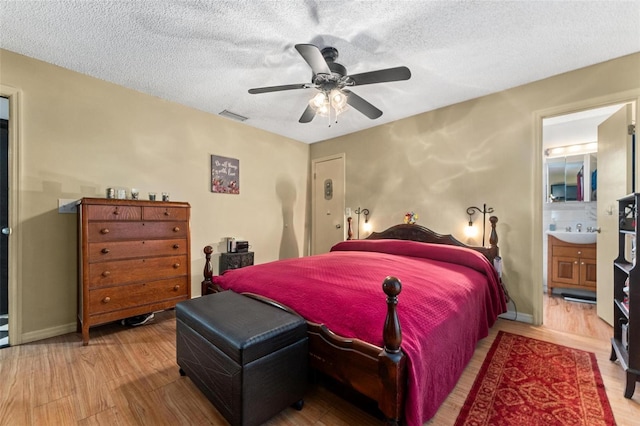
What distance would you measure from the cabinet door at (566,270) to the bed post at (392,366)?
3.81 metres

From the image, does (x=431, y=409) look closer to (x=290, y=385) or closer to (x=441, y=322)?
(x=441, y=322)

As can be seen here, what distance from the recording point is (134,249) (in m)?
2.56

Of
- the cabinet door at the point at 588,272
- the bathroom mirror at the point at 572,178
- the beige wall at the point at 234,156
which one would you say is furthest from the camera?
the bathroom mirror at the point at 572,178

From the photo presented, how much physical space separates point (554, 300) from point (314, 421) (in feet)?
12.2

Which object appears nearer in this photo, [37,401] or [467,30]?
[37,401]

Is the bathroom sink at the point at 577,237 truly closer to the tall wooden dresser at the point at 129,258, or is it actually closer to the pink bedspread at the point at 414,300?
the pink bedspread at the point at 414,300

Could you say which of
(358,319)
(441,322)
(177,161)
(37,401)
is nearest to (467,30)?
(441,322)

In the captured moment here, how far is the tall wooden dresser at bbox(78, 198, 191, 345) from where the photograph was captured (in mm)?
2326

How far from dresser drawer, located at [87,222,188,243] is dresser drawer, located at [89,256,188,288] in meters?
0.22

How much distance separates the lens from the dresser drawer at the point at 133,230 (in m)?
2.37

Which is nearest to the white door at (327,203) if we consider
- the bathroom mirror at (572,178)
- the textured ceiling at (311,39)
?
the textured ceiling at (311,39)

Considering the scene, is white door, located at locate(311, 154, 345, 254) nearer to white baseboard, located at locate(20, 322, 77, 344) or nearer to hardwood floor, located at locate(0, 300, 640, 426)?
hardwood floor, located at locate(0, 300, 640, 426)

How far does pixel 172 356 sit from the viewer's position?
2162mm

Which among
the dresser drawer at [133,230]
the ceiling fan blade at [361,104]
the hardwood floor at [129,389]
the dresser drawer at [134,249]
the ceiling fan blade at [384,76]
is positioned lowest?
the hardwood floor at [129,389]
